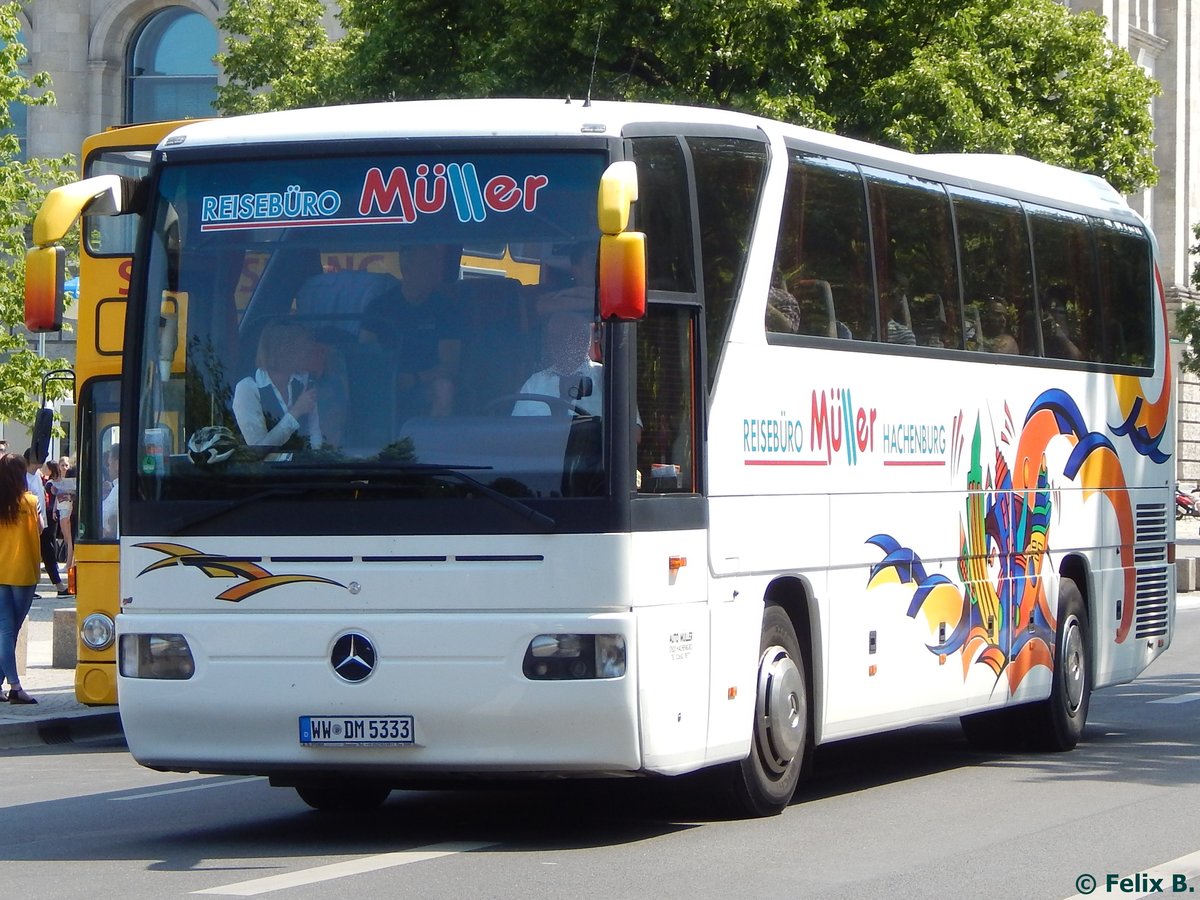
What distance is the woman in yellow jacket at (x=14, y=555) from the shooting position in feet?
50.0

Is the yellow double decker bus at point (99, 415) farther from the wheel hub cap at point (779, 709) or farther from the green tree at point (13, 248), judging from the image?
the green tree at point (13, 248)

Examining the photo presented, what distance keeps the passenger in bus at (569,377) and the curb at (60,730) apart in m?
7.22

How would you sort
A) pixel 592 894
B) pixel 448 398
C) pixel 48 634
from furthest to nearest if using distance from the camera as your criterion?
pixel 48 634 < pixel 448 398 < pixel 592 894

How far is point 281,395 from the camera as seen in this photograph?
8.83m

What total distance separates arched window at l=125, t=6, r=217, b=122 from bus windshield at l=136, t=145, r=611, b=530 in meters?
40.8

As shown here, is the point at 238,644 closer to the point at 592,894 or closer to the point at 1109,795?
the point at 592,894

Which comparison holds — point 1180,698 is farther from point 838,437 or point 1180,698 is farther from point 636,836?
point 636,836

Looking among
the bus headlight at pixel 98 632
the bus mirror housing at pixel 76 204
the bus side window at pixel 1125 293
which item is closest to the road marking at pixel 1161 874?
the bus mirror housing at pixel 76 204

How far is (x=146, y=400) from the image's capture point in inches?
361

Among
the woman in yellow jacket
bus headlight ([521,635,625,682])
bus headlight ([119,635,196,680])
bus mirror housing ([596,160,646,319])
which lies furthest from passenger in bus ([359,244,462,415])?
the woman in yellow jacket

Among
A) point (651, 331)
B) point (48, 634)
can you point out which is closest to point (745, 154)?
point (651, 331)

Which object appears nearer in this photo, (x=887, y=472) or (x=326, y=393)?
(x=326, y=393)

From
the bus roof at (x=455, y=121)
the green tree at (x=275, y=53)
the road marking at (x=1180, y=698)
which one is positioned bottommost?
the road marking at (x=1180, y=698)

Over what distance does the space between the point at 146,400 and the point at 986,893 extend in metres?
4.18
